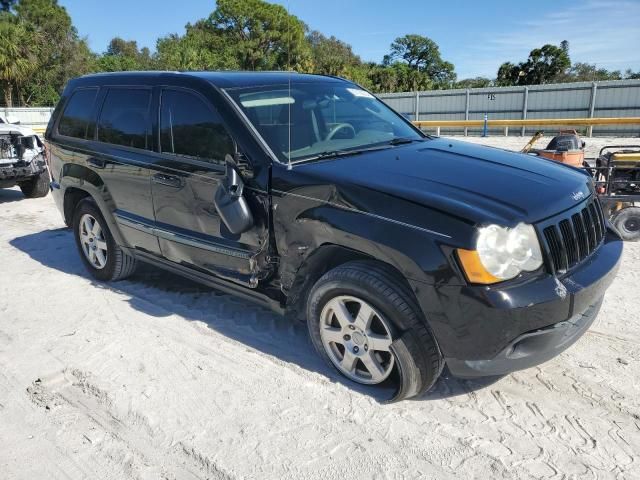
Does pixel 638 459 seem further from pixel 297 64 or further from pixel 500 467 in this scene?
pixel 297 64

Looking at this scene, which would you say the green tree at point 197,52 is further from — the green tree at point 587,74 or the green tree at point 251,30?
the green tree at point 587,74

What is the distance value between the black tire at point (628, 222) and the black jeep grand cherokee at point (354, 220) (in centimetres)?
302

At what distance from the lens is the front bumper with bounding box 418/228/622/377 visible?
2641 mm

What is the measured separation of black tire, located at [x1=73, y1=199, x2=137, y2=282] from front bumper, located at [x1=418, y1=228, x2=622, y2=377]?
3.33 metres

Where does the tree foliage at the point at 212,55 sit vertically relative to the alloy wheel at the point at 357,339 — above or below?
above

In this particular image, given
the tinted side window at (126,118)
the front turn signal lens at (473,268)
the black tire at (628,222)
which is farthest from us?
the black tire at (628,222)

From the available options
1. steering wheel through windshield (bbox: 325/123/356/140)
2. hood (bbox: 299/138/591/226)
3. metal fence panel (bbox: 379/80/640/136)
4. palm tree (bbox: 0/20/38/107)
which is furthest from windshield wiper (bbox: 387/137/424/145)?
palm tree (bbox: 0/20/38/107)

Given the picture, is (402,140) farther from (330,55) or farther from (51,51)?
(330,55)

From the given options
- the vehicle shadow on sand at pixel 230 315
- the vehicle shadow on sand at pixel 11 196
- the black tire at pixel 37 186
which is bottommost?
the vehicle shadow on sand at pixel 11 196

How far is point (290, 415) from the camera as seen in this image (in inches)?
122

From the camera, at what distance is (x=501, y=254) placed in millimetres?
2682

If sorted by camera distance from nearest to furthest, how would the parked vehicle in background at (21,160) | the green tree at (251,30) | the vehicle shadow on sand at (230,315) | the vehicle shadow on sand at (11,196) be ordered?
1. the vehicle shadow on sand at (230,315)
2. the parked vehicle in background at (21,160)
3. the vehicle shadow on sand at (11,196)
4. the green tree at (251,30)

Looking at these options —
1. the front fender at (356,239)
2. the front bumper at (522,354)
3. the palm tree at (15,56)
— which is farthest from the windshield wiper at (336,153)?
the palm tree at (15,56)

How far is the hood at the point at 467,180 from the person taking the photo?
280 cm
